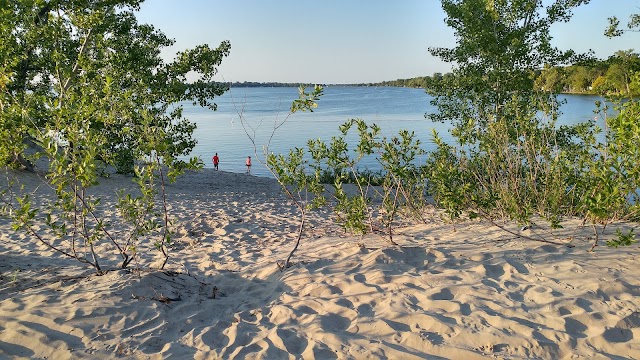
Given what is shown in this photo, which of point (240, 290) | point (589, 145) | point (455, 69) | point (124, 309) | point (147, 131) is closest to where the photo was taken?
point (124, 309)

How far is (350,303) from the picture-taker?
4.34m

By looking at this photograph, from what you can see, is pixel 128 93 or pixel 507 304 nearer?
pixel 507 304

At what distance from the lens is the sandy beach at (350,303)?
3.61 metres

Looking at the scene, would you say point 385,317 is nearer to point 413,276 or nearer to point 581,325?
point 413,276

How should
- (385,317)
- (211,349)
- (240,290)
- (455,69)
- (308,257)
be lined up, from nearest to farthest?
1. (211,349)
2. (385,317)
3. (240,290)
4. (308,257)
5. (455,69)

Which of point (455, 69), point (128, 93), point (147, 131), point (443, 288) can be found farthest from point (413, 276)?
point (455, 69)

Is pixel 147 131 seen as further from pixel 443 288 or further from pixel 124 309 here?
pixel 443 288

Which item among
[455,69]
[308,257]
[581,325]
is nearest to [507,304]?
[581,325]

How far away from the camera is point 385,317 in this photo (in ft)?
13.2

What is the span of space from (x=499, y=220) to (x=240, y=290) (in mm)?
4055

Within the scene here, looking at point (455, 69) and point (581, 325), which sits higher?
point (455, 69)

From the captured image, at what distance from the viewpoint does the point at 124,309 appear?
428cm

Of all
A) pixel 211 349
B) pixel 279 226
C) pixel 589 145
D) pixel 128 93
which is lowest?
pixel 279 226

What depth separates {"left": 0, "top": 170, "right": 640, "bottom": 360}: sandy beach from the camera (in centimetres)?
361
